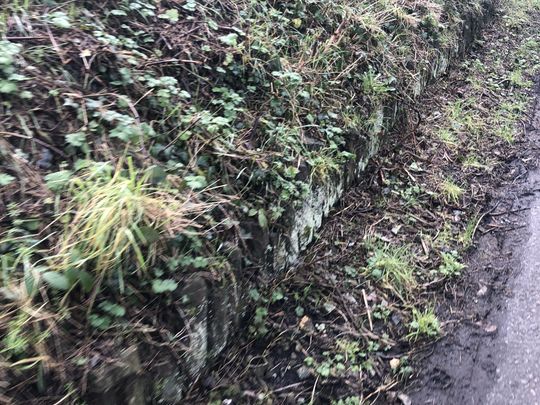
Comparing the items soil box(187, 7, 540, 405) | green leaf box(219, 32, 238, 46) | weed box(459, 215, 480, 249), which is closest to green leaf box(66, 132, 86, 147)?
soil box(187, 7, 540, 405)

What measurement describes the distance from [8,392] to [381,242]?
254cm

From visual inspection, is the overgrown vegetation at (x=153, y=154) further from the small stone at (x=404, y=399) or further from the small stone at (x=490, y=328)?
the small stone at (x=490, y=328)

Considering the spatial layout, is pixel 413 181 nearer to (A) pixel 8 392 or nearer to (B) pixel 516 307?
(B) pixel 516 307

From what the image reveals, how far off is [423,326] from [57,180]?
Result: 219 centimetres

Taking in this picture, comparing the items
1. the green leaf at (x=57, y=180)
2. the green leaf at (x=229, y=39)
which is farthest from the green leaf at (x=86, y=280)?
the green leaf at (x=229, y=39)

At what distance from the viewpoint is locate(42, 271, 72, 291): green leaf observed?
6.07 feet

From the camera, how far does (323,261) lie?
10.7ft

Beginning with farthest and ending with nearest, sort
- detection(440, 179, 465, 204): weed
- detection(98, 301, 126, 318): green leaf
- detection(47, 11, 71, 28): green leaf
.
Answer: detection(440, 179, 465, 204): weed → detection(47, 11, 71, 28): green leaf → detection(98, 301, 126, 318): green leaf

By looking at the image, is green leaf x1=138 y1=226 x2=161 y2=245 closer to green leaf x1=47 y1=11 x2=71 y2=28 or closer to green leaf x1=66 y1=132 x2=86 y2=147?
green leaf x1=66 y1=132 x2=86 y2=147

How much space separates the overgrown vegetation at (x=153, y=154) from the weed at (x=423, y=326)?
17cm

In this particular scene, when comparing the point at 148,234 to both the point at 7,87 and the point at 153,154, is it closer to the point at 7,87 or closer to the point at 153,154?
the point at 153,154

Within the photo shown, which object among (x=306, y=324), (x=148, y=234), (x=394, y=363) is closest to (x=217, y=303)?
(x=148, y=234)

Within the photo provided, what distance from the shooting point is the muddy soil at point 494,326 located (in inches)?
100

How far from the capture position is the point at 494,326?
2896 mm
